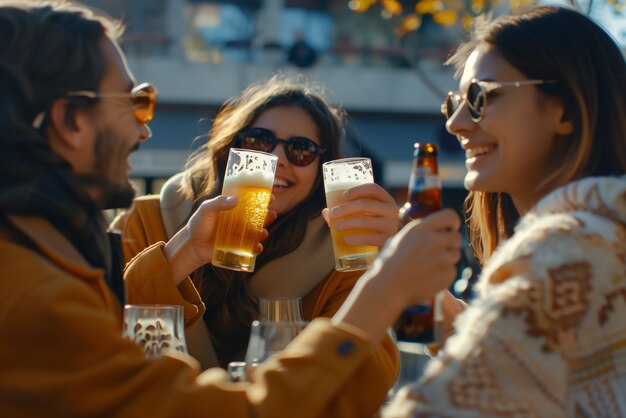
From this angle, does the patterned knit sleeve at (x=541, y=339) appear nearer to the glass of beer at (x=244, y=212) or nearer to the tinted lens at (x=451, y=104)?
the tinted lens at (x=451, y=104)

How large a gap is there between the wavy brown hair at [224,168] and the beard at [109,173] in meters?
1.64

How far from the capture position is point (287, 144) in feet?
14.6

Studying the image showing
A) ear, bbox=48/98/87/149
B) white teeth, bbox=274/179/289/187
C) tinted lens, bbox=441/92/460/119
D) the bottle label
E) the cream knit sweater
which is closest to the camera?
the cream knit sweater

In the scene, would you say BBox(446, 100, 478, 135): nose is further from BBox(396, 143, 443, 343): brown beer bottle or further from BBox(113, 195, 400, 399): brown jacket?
BBox(113, 195, 400, 399): brown jacket

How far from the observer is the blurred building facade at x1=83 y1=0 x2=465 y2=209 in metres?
22.5

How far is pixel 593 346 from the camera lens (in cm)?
237

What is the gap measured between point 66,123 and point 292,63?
68.1 feet

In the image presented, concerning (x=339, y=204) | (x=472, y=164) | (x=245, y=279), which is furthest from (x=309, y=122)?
(x=472, y=164)

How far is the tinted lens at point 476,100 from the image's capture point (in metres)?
2.91

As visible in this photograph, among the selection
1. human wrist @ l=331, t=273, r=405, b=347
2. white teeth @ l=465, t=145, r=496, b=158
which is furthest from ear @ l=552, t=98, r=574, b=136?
human wrist @ l=331, t=273, r=405, b=347

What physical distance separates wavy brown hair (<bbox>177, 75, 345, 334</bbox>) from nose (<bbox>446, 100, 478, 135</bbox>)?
59.3 inches

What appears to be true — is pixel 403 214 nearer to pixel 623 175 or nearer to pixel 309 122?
pixel 623 175

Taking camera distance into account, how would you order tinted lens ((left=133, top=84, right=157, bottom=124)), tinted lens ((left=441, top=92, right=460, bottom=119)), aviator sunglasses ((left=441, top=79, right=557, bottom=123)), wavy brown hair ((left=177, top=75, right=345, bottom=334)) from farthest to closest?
1. wavy brown hair ((left=177, top=75, right=345, bottom=334))
2. tinted lens ((left=441, top=92, right=460, bottom=119))
3. aviator sunglasses ((left=441, top=79, right=557, bottom=123))
4. tinted lens ((left=133, top=84, right=157, bottom=124))

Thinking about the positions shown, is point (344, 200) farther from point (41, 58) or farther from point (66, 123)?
point (41, 58)
